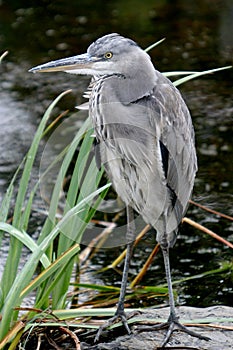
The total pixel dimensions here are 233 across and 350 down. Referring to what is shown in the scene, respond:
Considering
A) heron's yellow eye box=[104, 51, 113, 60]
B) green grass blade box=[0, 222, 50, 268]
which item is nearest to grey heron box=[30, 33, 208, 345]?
heron's yellow eye box=[104, 51, 113, 60]

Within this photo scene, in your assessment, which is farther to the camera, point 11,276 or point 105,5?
point 105,5

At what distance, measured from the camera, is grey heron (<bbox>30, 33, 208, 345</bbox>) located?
3025mm

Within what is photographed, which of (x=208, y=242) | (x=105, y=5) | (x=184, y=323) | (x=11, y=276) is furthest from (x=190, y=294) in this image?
(x=105, y=5)

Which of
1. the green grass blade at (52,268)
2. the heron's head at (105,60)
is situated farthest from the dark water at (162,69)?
the heron's head at (105,60)

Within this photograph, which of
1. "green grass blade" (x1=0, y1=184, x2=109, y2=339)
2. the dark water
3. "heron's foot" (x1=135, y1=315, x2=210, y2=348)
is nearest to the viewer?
"green grass blade" (x1=0, y1=184, x2=109, y2=339)

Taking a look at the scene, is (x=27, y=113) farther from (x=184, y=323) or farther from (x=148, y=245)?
(x=184, y=323)

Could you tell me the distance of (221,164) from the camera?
243 inches

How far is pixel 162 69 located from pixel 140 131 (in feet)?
15.2

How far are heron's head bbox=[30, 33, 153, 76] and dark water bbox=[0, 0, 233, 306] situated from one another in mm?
1787

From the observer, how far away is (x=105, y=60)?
3016mm

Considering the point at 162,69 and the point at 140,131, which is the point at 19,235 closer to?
the point at 140,131

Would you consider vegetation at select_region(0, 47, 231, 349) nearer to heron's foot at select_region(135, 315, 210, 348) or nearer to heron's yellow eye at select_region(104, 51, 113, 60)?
heron's foot at select_region(135, 315, 210, 348)

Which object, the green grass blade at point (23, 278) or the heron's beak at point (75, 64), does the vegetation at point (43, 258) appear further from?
the heron's beak at point (75, 64)

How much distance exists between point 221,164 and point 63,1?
14.2 ft
